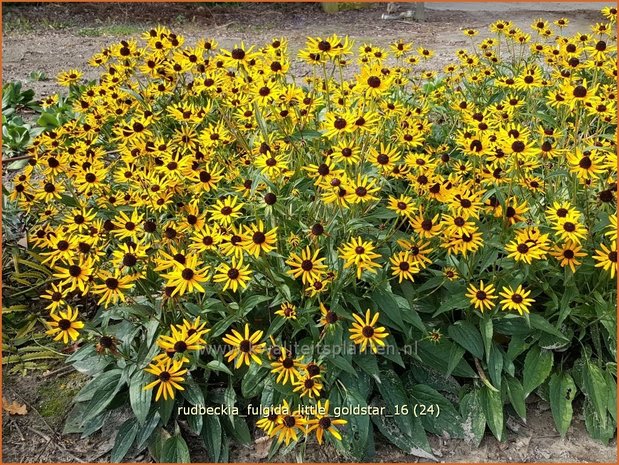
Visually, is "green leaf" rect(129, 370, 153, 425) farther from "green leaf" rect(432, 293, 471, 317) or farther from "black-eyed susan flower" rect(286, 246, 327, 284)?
"green leaf" rect(432, 293, 471, 317)

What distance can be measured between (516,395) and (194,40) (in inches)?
264

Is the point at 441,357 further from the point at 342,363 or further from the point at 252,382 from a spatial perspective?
the point at 252,382

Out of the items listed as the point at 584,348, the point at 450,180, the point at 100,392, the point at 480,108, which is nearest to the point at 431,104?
the point at 480,108

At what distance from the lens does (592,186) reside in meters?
2.57

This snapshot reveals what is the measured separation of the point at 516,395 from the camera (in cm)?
245

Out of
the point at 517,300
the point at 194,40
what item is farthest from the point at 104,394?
the point at 194,40

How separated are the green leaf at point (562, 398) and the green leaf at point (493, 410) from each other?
22 cm

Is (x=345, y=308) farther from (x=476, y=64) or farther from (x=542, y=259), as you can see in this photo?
(x=476, y=64)

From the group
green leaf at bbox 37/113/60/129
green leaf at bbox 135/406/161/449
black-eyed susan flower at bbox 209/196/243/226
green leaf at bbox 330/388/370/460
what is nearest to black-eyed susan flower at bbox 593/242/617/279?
green leaf at bbox 330/388/370/460

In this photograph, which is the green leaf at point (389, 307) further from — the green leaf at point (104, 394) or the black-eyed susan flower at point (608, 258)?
the green leaf at point (104, 394)

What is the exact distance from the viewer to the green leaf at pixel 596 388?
2389mm

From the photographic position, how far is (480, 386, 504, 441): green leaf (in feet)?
7.76

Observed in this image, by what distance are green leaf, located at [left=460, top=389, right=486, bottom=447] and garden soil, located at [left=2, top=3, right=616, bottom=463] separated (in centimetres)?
5

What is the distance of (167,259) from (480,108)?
2430mm
